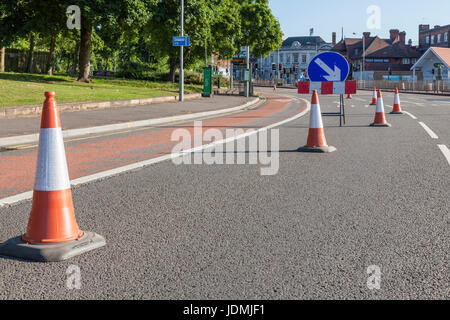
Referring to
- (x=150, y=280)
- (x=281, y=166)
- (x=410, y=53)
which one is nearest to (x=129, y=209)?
(x=150, y=280)

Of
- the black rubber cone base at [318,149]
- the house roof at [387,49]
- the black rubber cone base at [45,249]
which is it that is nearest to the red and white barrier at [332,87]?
the black rubber cone base at [318,149]

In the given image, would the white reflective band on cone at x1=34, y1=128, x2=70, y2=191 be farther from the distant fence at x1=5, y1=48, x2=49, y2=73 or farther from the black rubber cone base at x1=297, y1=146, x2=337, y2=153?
the distant fence at x1=5, y1=48, x2=49, y2=73

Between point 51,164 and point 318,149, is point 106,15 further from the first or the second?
point 51,164

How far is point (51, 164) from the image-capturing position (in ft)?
13.4

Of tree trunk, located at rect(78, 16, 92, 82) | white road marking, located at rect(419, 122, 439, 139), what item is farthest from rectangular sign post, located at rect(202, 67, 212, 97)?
white road marking, located at rect(419, 122, 439, 139)

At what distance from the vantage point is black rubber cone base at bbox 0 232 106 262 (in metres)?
3.69

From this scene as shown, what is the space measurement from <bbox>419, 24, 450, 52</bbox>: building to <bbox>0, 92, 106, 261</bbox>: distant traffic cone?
102 metres

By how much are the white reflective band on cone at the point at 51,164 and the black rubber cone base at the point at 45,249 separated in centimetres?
42

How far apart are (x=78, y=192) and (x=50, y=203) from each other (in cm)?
202

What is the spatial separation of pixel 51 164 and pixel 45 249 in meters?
0.67

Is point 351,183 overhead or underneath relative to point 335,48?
underneath

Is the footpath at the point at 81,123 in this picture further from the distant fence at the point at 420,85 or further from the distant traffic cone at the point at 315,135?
the distant fence at the point at 420,85

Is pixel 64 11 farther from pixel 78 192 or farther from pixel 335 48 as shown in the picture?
pixel 335 48

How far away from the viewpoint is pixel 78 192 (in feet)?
19.5
